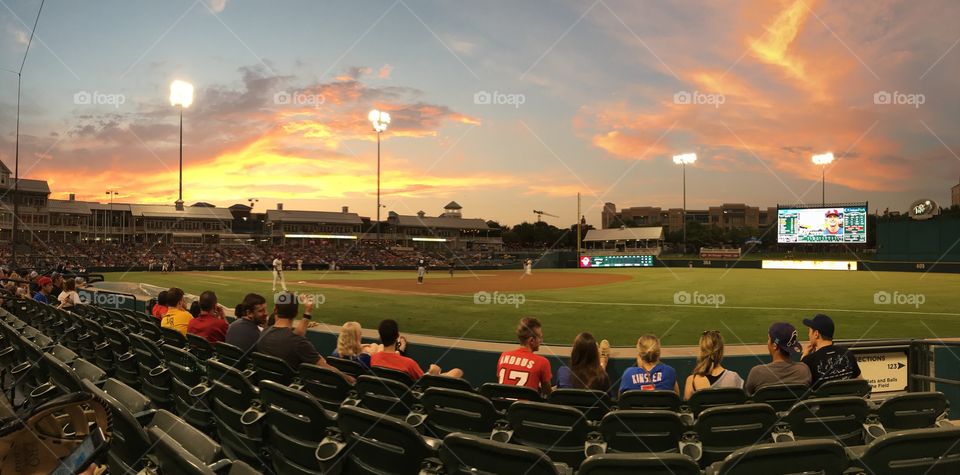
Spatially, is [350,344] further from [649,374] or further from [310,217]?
[310,217]

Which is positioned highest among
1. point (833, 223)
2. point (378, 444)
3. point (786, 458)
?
point (833, 223)

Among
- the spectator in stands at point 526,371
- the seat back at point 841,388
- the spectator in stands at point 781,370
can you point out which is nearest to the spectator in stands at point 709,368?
the spectator in stands at point 781,370

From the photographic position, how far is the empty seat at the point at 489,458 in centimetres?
249

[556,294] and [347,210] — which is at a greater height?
[347,210]

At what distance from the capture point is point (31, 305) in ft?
35.9

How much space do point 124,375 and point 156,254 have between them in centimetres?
7062

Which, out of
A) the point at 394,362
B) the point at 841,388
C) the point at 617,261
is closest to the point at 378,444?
the point at 394,362

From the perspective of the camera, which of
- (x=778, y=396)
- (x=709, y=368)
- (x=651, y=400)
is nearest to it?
(x=651, y=400)

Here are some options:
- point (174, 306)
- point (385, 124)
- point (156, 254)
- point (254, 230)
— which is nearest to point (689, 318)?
point (174, 306)

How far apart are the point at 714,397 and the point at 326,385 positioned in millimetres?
3319

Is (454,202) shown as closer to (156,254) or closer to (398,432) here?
(156,254)

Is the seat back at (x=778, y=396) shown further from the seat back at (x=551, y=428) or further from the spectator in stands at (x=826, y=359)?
the seat back at (x=551, y=428)

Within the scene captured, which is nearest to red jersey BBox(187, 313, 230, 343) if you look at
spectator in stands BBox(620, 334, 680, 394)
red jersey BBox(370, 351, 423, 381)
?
red jersey BBox(370, 351, 423, 381)

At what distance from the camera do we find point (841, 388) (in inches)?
215
